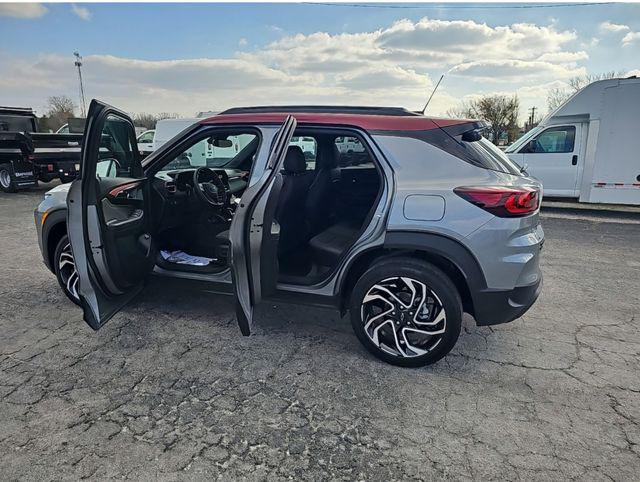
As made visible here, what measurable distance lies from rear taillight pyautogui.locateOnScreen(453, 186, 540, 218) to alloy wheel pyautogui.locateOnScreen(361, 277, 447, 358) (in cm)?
64

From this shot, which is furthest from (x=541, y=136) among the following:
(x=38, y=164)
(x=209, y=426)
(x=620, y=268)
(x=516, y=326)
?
(x=38, y=164)

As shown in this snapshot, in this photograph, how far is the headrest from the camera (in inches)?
138

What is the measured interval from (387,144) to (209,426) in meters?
2.05

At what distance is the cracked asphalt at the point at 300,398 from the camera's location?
2.00 m

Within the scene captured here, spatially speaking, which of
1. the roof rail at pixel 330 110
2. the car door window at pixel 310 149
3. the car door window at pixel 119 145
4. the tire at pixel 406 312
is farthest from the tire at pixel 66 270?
the tire at pixel 406 312

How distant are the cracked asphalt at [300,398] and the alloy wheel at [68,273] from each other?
0.20 metres

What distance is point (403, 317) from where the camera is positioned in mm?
2758

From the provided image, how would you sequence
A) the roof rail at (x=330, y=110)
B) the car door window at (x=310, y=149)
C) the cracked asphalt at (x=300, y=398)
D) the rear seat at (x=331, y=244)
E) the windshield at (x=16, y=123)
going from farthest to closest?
the windshield at (x=16, y=123)
the car door window at (x=310, y=149)
the rear seat at (x=331, y=244)
the roof rail at (x=330, y=110)
the cracked asphalt at (x=300, y=398)

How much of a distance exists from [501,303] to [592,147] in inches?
317

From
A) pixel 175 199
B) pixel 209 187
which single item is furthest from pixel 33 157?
pixel 209 187

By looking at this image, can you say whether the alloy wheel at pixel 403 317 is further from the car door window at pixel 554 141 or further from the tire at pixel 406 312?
the car door window at pixel 554 141

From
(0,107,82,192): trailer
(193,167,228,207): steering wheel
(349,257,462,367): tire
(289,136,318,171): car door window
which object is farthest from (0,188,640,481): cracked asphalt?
(0,107,82,192): trailer

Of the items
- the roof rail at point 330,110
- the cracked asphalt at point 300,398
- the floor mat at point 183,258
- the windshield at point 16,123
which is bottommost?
the cracked asphalt at point 300,398

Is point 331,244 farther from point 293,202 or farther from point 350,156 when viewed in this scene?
point 350,156
